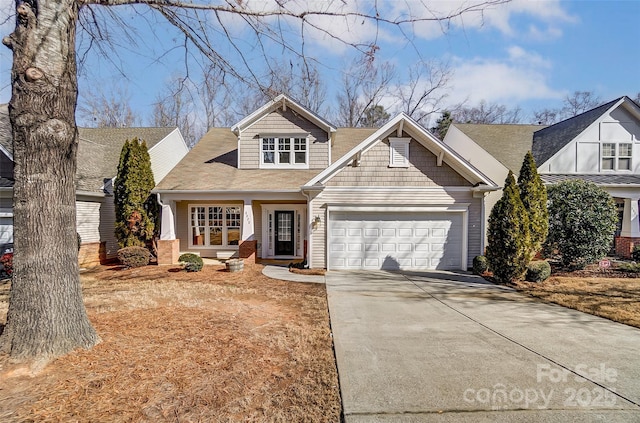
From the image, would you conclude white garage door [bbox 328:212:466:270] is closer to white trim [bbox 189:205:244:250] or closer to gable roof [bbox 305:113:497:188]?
gable roof [bbox 305:113:497:188]

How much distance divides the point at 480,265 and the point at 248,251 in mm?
8177

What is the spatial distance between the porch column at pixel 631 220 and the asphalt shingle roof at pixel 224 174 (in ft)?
41.9

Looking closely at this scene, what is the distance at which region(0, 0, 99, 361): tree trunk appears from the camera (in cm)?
394

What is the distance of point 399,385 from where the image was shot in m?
3.61

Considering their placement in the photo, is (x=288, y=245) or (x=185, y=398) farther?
(x=288, y=245)

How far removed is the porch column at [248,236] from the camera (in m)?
12.1

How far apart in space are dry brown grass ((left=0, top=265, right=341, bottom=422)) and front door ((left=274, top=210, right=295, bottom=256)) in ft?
22.1

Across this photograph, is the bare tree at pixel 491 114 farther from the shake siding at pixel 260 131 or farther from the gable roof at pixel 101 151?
the gable roof at pixel 101 151

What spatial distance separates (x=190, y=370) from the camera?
12.6 ft

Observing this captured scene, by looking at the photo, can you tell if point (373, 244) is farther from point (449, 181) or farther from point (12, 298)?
point (12, 298)

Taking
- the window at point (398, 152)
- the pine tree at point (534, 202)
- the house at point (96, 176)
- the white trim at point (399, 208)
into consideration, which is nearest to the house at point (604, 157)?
the pine tree at point (534, 202)

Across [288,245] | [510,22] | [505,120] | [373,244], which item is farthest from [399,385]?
[505,120]

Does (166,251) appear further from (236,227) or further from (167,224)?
(236,227)

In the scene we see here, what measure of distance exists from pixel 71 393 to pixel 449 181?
1088 cm
